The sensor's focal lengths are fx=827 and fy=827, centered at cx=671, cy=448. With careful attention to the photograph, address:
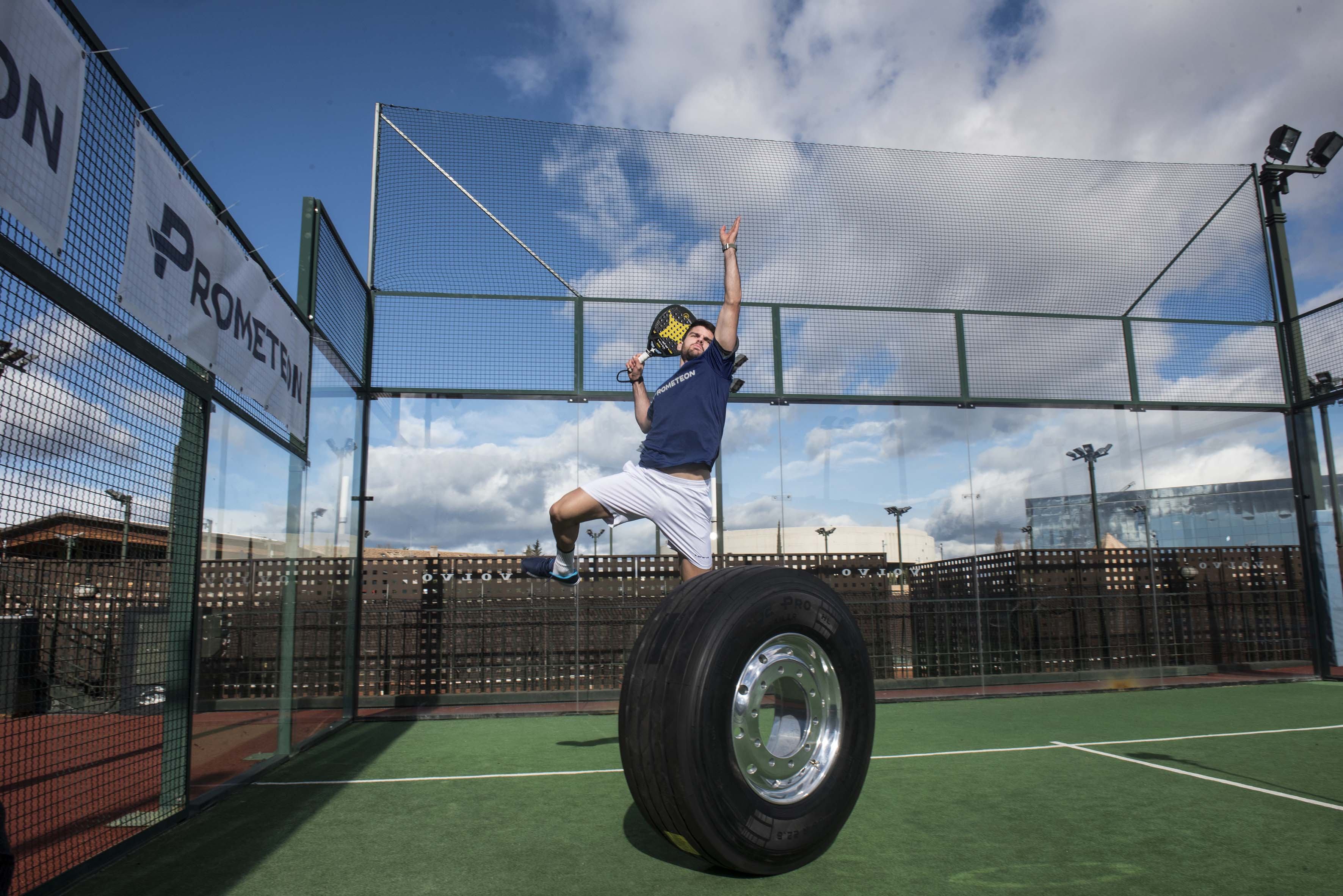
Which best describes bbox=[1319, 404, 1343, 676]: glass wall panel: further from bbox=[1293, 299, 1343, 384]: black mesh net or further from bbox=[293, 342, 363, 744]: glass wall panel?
bbox=[293, 342, 363, 744]: glass wall panel

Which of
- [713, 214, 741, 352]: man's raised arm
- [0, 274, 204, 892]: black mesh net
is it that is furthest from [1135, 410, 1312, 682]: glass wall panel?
[0, 274, 204, 892]: black mesh net

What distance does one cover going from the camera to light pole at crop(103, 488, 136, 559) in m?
3.24

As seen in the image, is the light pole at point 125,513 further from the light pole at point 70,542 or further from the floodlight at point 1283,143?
the floodlight at point 1283,143

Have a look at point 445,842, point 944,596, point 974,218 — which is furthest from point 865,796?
point 974,218

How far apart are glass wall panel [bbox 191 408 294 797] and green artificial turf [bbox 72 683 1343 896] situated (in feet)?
0.97

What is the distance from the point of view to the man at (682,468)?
136 inches

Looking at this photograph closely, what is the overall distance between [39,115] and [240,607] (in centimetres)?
357

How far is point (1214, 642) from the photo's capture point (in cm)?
944

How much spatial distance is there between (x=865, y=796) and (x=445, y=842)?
1939 mm

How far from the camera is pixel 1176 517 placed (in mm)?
9445

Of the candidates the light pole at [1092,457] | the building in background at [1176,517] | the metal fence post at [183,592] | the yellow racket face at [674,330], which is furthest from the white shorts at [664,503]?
the light pole at [1092,457]

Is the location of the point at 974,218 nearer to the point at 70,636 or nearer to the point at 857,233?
the point at 857,233

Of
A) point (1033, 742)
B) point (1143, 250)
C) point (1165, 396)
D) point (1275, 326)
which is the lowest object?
point (1033, 742)

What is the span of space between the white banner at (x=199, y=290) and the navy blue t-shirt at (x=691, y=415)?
6.84 ft
